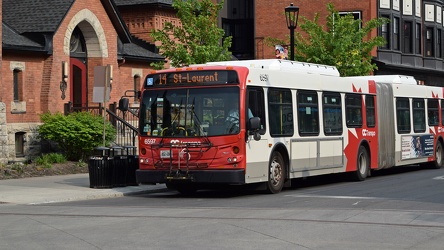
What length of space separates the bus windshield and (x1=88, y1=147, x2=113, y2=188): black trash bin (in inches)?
83.4

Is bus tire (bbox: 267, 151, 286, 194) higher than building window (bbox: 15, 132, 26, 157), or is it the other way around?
building window (bbox: 15, 132, 26, 157)

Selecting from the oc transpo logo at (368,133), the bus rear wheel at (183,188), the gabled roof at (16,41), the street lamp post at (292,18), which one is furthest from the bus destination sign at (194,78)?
the gabled roof at (16,41)

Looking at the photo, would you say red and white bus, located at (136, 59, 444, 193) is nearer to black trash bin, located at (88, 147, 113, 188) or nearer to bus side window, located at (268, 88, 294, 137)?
bus side window, located at (268, 88, 294, 137)

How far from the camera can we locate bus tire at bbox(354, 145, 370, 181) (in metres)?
25.1

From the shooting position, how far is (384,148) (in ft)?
88.8

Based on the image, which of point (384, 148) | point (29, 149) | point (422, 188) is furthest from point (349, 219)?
point (29, 149)

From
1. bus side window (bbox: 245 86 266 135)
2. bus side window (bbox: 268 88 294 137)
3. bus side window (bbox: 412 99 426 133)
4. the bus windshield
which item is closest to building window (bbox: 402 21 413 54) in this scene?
bus side window (bbox: 412 99 426 133)

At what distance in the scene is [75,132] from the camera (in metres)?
28.3

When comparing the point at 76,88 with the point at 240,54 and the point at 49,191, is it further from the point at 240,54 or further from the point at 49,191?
the point at 240,54

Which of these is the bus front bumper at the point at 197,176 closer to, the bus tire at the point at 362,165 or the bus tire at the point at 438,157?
the bus tire at the point at 362,165

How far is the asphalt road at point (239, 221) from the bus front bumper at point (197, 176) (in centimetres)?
45

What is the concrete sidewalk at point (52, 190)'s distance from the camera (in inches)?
758

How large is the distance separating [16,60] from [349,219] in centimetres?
1783

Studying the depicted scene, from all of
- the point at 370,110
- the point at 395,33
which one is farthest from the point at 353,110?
the point at 395,33
